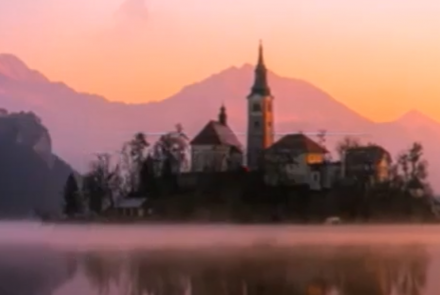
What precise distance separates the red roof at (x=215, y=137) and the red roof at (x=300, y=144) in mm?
5546

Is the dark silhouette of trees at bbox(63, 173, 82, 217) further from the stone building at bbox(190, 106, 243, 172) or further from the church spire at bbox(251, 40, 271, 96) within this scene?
the church spire at bbox(251, 40, 271, 96)

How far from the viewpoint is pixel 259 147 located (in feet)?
399

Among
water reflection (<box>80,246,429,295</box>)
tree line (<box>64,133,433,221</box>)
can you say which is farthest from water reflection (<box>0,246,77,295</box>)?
tree line (<box>64,133,433,221</box>)

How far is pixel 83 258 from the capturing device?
38.4 meters

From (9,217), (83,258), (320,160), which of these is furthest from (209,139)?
(83,258)

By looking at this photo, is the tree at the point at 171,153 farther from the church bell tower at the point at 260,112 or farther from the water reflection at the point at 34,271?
the water reflection at the point at 34,271

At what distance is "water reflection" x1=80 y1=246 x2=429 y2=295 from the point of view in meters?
25.0

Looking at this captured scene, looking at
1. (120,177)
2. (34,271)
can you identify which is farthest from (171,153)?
(34,271)

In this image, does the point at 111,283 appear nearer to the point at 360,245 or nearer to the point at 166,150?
the point at 360,245

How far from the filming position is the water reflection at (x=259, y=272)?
81.9 ft

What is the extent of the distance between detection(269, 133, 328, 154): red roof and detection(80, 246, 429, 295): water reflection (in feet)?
224

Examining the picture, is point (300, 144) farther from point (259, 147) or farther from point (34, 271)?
point (34, 271)

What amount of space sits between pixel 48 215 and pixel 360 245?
255 feet

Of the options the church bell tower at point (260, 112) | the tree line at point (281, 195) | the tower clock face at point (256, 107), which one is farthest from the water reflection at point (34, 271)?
the tower clock face at point (256, 107)
